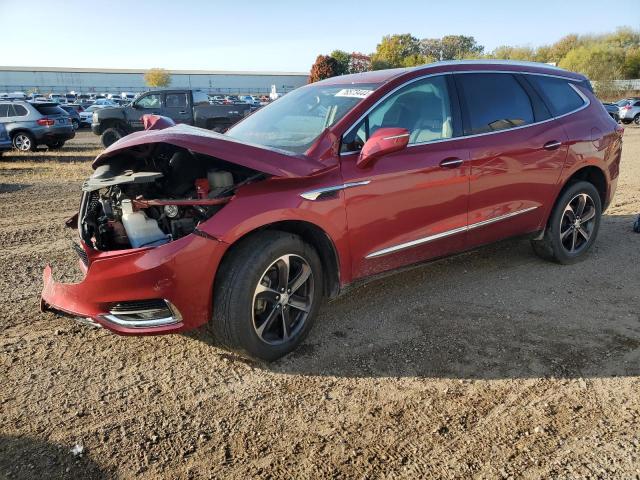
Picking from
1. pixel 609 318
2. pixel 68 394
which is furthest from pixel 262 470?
pixel 609 318

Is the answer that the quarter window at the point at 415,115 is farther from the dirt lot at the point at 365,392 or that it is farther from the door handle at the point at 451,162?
the dirt lot at the point at 365,392

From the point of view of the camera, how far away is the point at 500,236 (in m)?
4.37

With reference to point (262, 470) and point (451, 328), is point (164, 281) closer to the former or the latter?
point (262, 470)

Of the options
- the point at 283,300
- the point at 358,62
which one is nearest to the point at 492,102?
the point at 283,300

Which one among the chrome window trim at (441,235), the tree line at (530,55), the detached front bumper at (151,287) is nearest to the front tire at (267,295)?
the detached front bumper at (151,287)

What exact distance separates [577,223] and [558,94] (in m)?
1.27

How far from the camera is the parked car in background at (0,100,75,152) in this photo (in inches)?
627

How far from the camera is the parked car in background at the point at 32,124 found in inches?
627

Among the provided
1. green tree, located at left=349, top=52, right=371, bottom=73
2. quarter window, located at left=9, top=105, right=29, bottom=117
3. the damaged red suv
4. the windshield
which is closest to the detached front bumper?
the damaged red suv

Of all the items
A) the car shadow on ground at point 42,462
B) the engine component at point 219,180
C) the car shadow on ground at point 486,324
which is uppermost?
the engine component at point 219,180

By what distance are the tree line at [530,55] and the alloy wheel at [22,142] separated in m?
20.7

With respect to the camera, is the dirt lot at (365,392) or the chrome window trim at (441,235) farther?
the chrome window trim at (441,235)

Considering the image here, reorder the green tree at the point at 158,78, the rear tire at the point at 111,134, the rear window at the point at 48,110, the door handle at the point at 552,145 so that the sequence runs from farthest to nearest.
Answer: the green tree at the point at 158,78
the rear window at the point at 48,110
the rear tire at the point at 111,134
the door handle at the point at 552,145

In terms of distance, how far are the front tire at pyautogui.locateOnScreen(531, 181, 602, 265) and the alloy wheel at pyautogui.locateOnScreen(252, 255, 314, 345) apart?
2.68m
